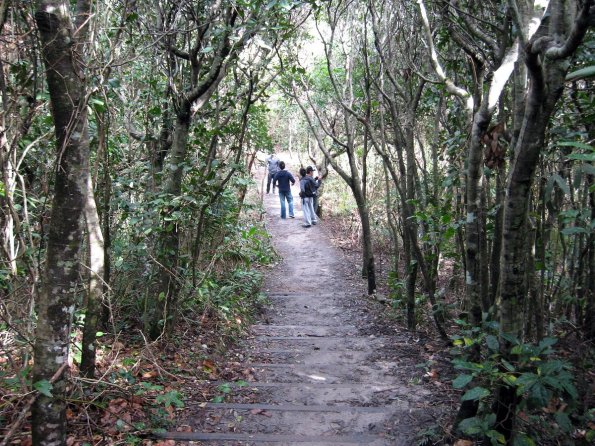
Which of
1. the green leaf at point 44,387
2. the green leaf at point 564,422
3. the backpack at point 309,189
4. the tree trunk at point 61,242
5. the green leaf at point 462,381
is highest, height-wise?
the backpack at point 309,189

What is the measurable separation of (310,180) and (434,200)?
869 centimetres

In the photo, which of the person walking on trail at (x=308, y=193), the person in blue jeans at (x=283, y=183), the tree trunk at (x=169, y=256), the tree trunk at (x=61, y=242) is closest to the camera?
the tree trunk at (x=61, y=242)

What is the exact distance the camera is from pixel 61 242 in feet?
8.96

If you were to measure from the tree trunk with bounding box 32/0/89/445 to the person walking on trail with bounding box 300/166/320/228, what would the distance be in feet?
39.2

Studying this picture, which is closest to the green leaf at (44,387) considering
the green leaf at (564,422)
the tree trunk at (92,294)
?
the tree trunk at (92,294)

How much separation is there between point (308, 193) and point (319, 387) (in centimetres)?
1054

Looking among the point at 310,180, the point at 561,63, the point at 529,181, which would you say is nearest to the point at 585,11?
the point at 561,63

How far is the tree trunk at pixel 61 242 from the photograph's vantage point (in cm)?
269

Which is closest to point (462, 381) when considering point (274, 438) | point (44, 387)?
point (274, 438)

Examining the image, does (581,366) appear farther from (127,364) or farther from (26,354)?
(26,354)

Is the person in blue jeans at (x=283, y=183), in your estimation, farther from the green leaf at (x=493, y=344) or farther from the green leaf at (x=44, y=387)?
the green leaf at (x=44, y=387)

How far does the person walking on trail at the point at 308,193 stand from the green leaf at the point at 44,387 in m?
12.2

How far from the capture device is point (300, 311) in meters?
8.25

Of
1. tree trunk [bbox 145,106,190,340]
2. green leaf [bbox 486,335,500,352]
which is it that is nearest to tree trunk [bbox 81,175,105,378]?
tree trunk [bbox 145,106,190,340]
